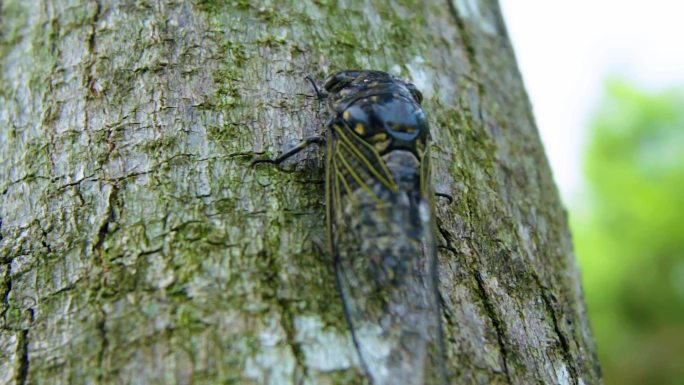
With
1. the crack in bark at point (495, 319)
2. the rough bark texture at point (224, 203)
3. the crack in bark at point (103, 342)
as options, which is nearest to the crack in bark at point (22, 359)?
the rough bark texture at point (224, 203)

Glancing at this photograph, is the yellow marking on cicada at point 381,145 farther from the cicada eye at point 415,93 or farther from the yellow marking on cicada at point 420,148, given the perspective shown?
the cicada eye at point 415,93

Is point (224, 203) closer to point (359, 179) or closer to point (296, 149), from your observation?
point (296, 149)

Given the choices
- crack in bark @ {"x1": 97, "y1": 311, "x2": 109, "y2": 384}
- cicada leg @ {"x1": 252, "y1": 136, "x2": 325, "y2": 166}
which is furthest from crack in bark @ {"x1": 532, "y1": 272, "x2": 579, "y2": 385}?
crack in bark @ {"x1": 97, "y1": 311, "x2": 109, "y2": 384}

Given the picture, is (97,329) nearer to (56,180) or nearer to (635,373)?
(56,180)

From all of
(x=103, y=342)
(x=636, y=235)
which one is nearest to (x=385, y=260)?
(x=103, y=342)

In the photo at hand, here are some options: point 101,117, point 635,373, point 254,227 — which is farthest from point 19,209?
point 635,373

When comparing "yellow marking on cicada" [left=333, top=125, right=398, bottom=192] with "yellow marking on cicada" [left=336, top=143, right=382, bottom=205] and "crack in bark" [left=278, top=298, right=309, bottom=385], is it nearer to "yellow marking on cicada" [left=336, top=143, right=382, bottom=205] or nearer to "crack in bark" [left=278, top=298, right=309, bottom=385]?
"yellow marking on cicada" [left=336, top=143, right=382, bottom=205]
